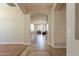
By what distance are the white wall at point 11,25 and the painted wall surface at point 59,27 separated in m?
2.91

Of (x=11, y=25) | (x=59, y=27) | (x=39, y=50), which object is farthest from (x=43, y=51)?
(x=11, y=25)

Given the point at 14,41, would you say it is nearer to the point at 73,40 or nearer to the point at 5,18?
the point at 5,18

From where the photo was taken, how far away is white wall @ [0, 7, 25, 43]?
37.4 feet

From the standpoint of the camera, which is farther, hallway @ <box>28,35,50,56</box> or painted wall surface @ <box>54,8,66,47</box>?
painted wall surface @ <box>54,8,66,47</box>

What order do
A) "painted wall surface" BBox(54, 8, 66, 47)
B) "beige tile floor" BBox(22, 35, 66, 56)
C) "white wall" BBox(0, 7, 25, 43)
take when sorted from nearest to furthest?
"beige tile floor" BBox(22, 35, 66, 56)
"painted wall surface" BBox(54, 8, 66, 47)
"white wall" BBox(0, 7, 25, 43)

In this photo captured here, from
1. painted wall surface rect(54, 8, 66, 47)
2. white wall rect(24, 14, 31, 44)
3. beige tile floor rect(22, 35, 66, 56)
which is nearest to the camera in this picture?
beige tile floor rect(22, 35, 66, 56)

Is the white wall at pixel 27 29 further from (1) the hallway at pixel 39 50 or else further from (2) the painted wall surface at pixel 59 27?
(2) the painted wall surface at pixel 59 27

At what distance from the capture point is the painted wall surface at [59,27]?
9344 mm

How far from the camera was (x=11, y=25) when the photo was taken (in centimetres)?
1155

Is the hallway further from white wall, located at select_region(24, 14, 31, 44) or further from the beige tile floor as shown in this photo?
white wall, located at select_region(24, 14, 31, 44)

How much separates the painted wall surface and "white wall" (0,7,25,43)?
115 inches

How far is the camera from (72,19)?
425 centimetres

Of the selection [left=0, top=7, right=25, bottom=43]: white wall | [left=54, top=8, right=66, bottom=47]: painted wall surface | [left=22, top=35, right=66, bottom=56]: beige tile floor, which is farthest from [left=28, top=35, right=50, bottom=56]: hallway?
[left=0, top=7, right=25, bottom=43]: white wall

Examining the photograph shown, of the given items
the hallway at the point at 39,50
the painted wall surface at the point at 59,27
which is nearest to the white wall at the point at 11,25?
the hallway at the point at 39,50
